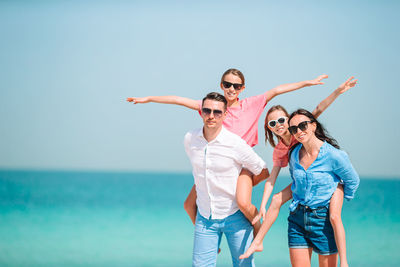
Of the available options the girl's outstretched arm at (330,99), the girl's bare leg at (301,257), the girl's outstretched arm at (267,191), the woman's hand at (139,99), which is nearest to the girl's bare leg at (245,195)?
the girl's outstretched arm at (267,191)

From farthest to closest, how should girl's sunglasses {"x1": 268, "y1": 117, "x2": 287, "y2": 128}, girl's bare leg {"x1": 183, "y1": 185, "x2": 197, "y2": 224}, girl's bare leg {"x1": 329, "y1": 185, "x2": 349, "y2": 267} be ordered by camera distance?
girl's bare leg {"x1": 183, "y1": 185, "x2": 197, "y2": 224}
girl's sunglasses {"x1": 268, "y1": 117, "x2": 287, "y2": 128}
girl's bare leg {"x1": 329, "y1": 185, "x2": 349, "y2": 267}

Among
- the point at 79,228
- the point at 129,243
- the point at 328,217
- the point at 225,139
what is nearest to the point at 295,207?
the point at 328,217

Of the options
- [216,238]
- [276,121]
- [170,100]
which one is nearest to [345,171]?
[276,121]

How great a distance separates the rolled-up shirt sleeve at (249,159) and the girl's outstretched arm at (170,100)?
935mm

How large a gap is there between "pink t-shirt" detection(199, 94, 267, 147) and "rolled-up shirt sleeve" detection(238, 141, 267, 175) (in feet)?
1.96

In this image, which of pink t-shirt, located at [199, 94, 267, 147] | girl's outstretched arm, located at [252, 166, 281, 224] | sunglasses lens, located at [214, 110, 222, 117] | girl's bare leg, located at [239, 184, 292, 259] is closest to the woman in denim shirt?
girl's bare leg, located at [239, 184, 292, 259]

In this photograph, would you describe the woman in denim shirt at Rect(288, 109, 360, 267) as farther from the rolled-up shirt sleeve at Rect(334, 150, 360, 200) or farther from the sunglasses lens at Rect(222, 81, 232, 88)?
the sunglasses lens at Rect(222, 81, 232, 88)

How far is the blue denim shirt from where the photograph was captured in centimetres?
429

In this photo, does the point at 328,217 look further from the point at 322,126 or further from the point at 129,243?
the point at 129,243

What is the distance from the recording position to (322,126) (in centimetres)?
459

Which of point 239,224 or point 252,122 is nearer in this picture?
point 239,224

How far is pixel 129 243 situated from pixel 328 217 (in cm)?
1576

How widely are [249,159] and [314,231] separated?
96cm

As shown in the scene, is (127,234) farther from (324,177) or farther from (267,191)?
(324,177)
